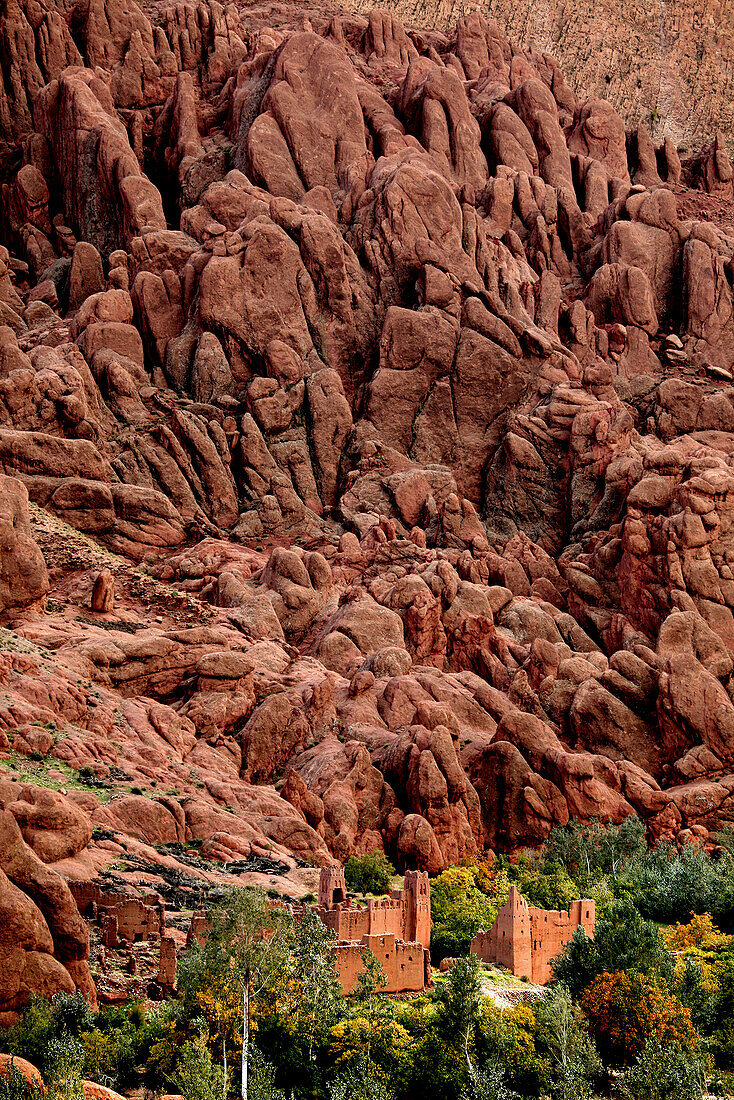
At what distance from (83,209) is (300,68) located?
2623 centimetres

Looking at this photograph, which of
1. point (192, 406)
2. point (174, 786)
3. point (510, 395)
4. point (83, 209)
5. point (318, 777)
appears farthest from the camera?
point (83, 209)

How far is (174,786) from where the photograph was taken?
7362cm

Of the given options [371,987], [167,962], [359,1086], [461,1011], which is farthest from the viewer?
[371,987]

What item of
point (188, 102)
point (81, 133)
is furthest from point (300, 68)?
point (81, 133)

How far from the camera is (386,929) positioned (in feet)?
208

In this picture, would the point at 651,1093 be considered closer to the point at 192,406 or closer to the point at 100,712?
the point at 100,712

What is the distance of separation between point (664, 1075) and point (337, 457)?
7900 centimetres

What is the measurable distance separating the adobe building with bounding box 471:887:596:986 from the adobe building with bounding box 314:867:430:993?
3309 mm

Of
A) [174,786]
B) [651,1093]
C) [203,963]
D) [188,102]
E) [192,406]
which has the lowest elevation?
[651,1093]

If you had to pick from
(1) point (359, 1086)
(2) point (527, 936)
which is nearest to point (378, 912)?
(2) point (527, 936)

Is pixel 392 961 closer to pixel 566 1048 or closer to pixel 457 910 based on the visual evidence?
pixel 566 1048

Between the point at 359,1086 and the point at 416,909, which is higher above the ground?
the point at 416,909

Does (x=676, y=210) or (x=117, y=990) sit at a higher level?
(x=676, y=210)

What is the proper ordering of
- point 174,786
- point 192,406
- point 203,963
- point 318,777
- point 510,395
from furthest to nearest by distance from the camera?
1. point 510,395
2. point 192,406
3. point 318,777
4. point 174,786
5. point 203,963
